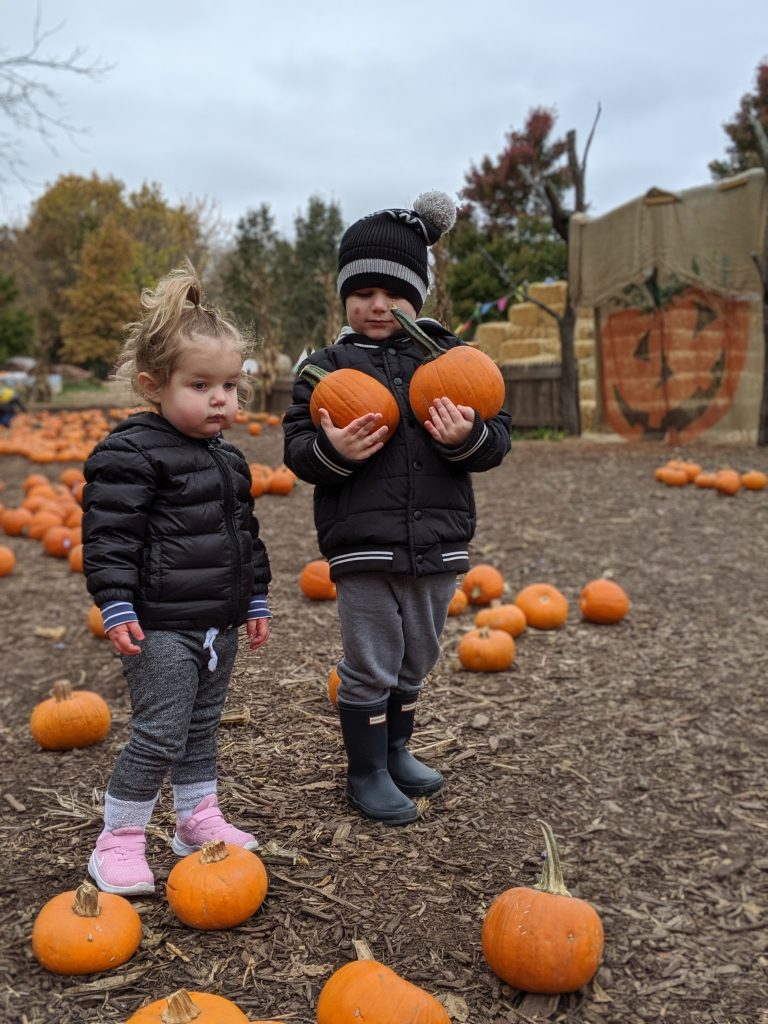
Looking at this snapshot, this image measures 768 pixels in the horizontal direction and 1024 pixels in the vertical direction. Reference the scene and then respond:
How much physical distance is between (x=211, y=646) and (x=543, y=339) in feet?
52.1

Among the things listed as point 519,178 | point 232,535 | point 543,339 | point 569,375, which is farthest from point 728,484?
point 519,178

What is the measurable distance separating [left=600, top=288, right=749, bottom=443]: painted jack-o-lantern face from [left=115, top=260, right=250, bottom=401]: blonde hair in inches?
468

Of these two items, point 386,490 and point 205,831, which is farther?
point 386,490

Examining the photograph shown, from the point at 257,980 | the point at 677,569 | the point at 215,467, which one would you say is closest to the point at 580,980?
the point at 257,980

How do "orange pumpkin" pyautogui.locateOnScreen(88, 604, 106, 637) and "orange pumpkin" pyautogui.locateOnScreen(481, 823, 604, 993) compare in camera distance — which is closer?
"orange pumpkin" pyautogui.locateOnScreen(481, 823, 604, 993)

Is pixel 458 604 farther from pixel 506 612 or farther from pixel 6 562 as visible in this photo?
pixel 6 562

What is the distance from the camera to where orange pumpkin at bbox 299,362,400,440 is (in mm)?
2594

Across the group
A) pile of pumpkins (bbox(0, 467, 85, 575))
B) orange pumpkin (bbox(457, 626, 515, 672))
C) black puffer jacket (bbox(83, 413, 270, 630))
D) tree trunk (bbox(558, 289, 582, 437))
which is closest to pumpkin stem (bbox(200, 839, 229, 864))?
black puffer jacket (bbox(83, 413, 270, 630))

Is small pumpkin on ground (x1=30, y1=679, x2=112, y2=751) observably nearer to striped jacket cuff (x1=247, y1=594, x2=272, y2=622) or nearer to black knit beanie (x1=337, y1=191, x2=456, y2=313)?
striped jacket cuff (x1=247, y1=594, x2=272, y2=622)

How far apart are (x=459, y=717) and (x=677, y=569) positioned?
130 inches

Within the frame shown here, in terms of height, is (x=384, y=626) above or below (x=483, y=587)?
above

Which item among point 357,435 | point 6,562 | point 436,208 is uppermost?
point 436,208

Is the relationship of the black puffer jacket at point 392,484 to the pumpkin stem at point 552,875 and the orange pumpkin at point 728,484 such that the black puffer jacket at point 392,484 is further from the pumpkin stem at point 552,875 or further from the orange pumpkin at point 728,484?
the orange pumpkin at point 728,484

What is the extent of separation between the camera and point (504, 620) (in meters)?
4.94
